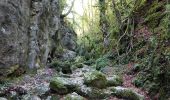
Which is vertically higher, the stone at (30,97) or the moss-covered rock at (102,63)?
the stone at (30,97)

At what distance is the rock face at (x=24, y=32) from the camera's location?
11719 millimetres

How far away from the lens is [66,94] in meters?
10.4

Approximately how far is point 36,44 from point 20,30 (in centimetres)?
229

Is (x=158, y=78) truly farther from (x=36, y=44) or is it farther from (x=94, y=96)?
(x=36, y=44)

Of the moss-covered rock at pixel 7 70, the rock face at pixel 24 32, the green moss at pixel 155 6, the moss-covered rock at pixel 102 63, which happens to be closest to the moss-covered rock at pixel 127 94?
the moss-covered rock at pixel 7 70

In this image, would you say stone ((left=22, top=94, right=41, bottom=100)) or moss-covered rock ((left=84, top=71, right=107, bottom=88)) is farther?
moss-covered rock ((left=84, top=71, right=107, bottom=88))

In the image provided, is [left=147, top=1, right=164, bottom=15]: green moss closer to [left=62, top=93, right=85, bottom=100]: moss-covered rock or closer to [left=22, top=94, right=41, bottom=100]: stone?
[left=62, top=93, right=85, bottom=100]: moss-covered rock

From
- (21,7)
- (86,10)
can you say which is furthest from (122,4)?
(86,10)

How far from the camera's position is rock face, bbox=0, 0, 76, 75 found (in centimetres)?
1172

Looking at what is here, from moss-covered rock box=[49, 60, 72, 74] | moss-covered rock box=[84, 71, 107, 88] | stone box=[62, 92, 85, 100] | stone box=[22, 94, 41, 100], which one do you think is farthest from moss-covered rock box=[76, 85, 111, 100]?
moss-covered rock box=[49, 60, 72, 74]

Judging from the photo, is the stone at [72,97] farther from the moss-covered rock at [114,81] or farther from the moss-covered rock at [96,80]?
the moss-covered rock at [114,81]

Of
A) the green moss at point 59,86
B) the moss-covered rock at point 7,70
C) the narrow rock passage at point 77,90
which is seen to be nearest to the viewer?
the narrow rock passage at point 77,90

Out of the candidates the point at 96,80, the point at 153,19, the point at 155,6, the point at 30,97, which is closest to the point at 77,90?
the point at 96,80

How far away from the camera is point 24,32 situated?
13.7 m
